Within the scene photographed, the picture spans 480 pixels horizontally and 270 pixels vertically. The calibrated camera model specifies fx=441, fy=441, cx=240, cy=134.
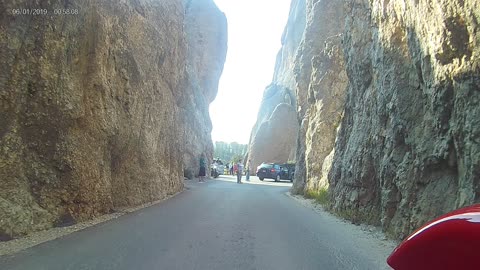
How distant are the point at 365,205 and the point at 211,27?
140 feet

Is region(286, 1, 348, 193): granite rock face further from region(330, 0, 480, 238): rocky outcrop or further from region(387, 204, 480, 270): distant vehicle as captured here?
region(387, 204, 480, 270): distant vehicle

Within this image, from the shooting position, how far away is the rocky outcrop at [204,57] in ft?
134

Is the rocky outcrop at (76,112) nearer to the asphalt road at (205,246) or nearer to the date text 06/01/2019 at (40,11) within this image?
the date text 06/01/2019 at (40,11)

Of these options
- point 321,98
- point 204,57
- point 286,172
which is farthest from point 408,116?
point 204,57

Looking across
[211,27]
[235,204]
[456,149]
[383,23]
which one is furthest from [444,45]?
[211,27]

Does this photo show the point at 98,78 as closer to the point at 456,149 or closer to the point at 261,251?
the point at 261,251

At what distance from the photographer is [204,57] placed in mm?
50125

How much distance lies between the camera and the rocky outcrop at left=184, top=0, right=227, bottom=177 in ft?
134

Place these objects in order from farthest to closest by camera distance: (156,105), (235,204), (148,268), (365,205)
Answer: (156,105) < (235,204) < (365,205) < (148,268)

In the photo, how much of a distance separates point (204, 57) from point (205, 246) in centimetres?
4400

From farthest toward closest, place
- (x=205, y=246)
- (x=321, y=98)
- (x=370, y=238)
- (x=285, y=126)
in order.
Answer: (x=285, y=126) < (x=321, y=98) < (x=370, y=238) < (x=205, y=246)

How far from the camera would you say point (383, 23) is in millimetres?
10828

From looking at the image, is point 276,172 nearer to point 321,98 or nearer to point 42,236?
point 321,98

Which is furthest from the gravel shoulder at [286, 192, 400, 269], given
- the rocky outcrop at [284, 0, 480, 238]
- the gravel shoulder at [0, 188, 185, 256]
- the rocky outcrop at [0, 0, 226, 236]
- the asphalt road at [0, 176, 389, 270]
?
the rocky outcrop at [0, 0, 226, 236]
